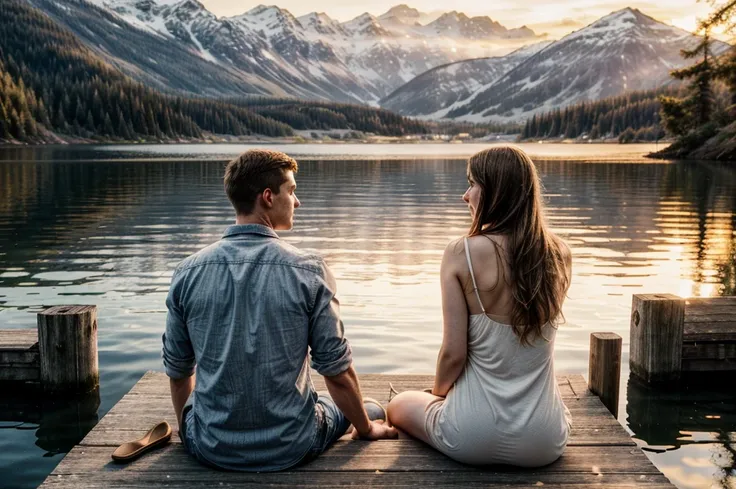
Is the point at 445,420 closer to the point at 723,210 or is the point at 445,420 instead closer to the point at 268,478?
the point at 268,478

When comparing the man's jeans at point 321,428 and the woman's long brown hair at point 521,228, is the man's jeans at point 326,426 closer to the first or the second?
the man's jeans at point 321,428

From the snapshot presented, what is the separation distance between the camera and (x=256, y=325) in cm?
479

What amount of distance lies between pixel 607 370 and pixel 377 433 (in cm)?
270

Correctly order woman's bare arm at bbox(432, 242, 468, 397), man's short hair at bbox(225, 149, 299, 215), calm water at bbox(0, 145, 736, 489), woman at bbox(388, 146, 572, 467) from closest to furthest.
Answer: man's short hair at bbox(225, 149, 299, 215)
woman at bbox(388, 146, 572, 467)
woman's bare arm at bbox(432, 242, 468, 397)
calm water at bbox(0, 145, 736, 489)

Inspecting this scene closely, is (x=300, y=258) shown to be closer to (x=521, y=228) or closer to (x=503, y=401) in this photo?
(x=521, y=228)

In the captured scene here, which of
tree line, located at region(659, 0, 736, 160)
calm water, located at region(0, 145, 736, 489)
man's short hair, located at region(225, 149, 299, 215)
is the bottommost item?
calm water, located at region(0, 145, 736, 489)

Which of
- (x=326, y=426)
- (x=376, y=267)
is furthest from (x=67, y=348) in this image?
(x=376, y=267)

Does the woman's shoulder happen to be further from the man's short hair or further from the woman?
the man's short hair

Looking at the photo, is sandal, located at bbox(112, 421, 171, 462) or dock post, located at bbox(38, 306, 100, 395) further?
dock post, located at bbox(38, 306, 100, 395)

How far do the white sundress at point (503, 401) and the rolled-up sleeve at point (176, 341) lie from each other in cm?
180

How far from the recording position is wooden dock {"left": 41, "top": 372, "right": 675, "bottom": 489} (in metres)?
5.16

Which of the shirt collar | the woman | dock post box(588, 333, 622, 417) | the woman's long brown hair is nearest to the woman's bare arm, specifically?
the woman

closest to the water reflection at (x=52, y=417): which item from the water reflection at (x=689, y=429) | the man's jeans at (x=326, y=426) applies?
the man's jeans at (x=326, y=426)

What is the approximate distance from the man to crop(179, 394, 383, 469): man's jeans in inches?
9.0
